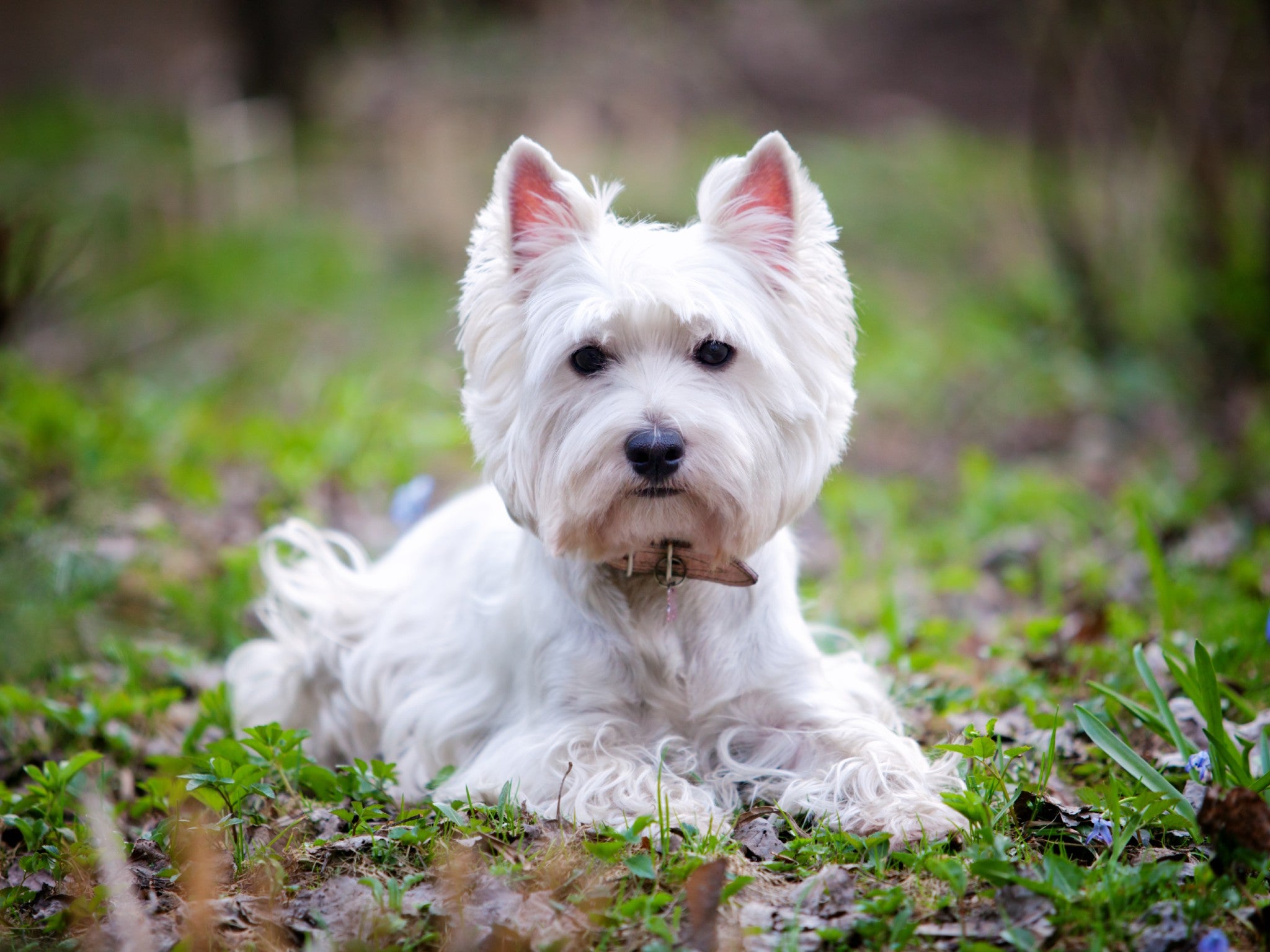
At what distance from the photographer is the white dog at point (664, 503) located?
8.88ft

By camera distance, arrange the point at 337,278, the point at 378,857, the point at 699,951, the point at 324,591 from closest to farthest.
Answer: the point at 699,951, the point at 378,857, the point at 324,591, the point at 337,278

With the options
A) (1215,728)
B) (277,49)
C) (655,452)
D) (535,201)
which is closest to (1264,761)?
(1215,728)

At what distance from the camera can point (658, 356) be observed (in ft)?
9.14

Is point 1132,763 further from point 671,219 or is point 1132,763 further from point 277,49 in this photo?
point 277,49

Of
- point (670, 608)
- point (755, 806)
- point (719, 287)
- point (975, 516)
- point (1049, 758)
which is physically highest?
point (719, 287)

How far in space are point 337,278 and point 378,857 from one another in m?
8.02

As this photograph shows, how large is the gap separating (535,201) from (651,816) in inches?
61.6

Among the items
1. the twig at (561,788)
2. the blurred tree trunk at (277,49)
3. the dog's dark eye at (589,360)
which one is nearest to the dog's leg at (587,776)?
the twig at (561,788)

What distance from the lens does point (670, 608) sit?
9.66 ft

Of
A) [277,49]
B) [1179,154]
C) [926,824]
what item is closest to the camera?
[926,824]

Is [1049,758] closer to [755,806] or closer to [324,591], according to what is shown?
[755,806]

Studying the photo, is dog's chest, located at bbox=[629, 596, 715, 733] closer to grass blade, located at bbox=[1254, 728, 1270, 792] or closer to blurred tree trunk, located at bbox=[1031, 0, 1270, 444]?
grass blade, located at bbox=[1254, 728, 1270, 792]

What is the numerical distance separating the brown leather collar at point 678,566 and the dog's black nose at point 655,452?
0.28m

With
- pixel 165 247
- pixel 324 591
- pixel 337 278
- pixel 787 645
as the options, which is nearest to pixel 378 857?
pixel 787 645
